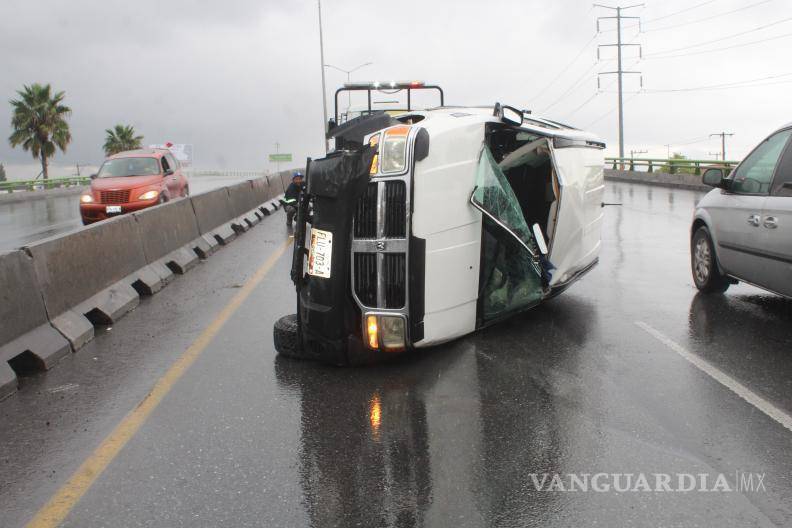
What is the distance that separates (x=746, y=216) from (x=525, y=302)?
7.78 ft

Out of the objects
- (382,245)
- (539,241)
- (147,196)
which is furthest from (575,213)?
(147,196)

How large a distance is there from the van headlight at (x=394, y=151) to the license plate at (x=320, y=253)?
66cm

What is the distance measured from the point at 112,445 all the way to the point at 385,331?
2.04 m

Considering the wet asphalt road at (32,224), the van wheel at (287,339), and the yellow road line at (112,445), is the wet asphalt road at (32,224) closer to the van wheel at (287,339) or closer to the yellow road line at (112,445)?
the yellow road line at (112,445)

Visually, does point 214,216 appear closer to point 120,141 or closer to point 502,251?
point 502,251

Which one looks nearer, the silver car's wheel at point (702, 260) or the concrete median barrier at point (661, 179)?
the silver car's wheel at point (702, 260)

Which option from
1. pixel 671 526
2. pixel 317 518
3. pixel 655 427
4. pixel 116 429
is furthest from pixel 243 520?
pixel 655 427

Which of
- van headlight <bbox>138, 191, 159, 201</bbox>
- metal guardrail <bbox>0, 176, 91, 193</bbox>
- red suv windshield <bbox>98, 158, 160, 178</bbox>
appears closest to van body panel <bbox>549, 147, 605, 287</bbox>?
van headlight <bbox>138, 191, 159, 201</bbox>

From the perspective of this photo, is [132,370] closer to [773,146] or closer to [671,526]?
[671,526]

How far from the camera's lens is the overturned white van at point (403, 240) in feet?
17.8

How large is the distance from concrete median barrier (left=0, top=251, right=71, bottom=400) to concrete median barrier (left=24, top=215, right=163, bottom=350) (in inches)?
5.7

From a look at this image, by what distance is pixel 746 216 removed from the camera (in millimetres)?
7074

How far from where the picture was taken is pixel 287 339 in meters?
6.09

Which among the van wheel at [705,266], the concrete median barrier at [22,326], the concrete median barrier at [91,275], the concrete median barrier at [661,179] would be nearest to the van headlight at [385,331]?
the concrete median barrier at [22,326]
